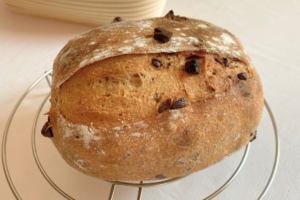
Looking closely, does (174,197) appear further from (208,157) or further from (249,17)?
(249,17)

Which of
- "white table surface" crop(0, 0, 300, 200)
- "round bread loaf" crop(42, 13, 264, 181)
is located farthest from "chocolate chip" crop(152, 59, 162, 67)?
"white table surface" crop(0, 0, 300, 200)

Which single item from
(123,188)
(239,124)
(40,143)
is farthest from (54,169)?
(239,124)

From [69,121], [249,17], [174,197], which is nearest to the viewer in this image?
[69,121]

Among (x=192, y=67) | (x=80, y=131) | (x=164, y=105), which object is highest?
(x=192, y=67)

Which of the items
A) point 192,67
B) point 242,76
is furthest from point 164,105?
point 242,76

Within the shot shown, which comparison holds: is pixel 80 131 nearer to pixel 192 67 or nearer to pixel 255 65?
pixel 192 67

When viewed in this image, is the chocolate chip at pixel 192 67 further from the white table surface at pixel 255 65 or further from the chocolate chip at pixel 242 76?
the white table surface at pixel 255 65
